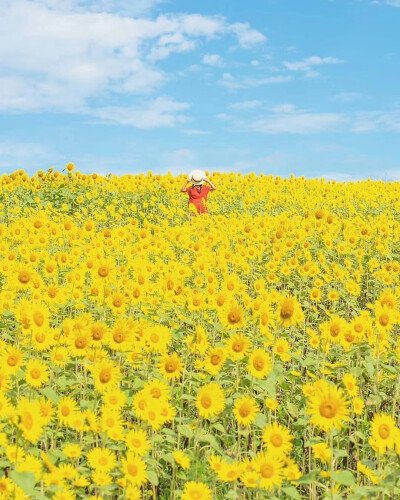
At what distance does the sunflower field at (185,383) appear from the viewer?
349 cm

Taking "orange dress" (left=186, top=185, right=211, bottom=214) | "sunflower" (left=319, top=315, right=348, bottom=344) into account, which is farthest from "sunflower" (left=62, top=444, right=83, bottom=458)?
"orange dress" (left=186, top=185, right=211, bottom=214)

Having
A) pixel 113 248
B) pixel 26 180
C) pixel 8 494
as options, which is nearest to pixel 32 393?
pixel 8 494

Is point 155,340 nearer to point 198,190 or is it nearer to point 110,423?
point 110,423

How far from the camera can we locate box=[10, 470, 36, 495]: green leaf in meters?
2.71

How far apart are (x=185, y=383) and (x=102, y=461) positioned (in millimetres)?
1487

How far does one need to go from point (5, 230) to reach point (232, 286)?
4.86m

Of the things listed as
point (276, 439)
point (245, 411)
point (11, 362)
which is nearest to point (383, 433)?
point (276, 439)

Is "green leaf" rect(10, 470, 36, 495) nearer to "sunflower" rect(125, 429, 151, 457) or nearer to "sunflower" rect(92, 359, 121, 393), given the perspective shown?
"sunflower" rect(125, 429, 151, 457)

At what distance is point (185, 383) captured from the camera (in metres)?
5.02

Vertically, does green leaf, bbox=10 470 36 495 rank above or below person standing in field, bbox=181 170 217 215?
below

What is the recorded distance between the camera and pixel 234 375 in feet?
16.0

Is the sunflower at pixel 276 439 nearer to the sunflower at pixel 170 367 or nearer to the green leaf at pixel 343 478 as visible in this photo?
the green leaf at pixel 343 478

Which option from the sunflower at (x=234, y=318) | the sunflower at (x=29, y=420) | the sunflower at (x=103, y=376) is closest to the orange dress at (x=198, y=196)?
the sunflower at (x=234, y=318)

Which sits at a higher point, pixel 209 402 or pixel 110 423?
pixel 209 402
